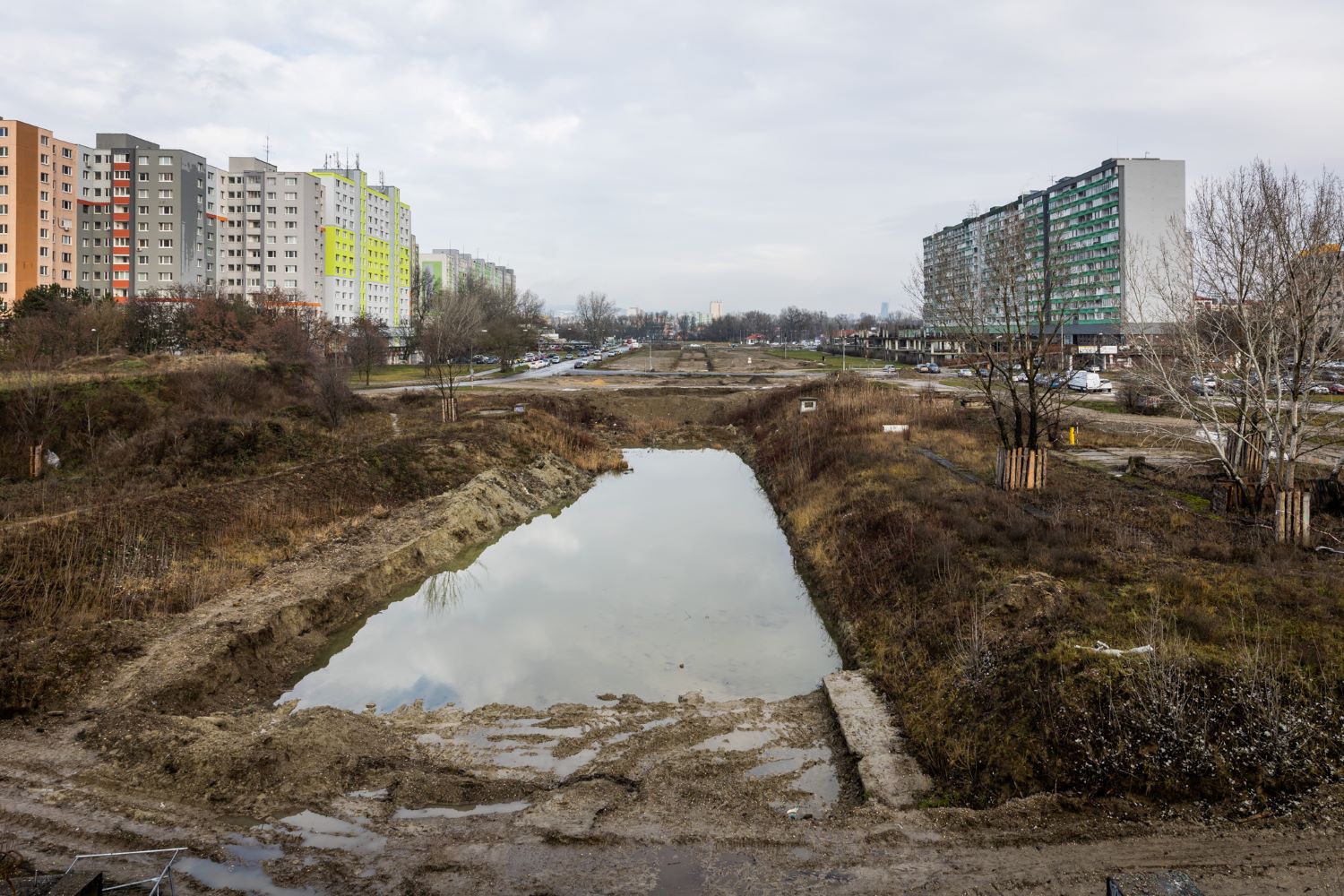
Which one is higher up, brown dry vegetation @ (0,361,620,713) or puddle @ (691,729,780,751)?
brown dry vegetation @ (0,361,620,713)

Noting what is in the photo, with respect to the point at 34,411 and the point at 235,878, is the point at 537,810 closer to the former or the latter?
the point at 235,878

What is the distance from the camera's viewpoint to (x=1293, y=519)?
1326 centimetres

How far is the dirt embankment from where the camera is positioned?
1059 cm

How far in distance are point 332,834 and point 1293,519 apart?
45.2ft

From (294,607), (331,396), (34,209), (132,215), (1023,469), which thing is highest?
(132,215)

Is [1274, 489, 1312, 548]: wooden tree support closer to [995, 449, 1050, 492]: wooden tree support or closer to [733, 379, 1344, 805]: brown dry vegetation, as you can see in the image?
[733, 379, 1344, 805]: brown dry vegetation

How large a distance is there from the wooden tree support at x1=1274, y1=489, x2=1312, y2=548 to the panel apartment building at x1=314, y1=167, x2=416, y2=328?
297 feet

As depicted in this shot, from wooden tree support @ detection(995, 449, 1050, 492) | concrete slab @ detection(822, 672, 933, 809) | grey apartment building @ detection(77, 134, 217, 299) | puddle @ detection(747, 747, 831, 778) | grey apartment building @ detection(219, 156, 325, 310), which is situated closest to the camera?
concrete slab @ detection(822, 672, 933, 809)

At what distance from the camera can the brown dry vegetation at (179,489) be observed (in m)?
11.7

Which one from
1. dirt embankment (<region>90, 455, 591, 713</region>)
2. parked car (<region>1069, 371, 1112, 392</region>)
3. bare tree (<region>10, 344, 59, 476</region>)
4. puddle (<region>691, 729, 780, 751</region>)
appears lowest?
puddle (<region>691, 729, 780, 751</region>)

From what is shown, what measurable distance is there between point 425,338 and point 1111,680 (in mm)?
49165

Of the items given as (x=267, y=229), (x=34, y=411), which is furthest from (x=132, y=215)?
(x=34, y=411)

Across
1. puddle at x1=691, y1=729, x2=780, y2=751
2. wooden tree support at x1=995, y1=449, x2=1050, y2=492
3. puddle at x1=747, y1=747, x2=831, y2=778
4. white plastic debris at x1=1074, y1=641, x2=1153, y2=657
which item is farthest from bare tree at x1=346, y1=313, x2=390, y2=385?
white plastic debris at x1=1074, y1=641, x2=1153, y2=657

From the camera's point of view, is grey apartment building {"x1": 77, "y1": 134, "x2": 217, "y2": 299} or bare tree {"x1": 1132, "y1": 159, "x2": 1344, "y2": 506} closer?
bare tree {"x1": 1132, "y1": 159, "x2": 1344, "y2": 506}
